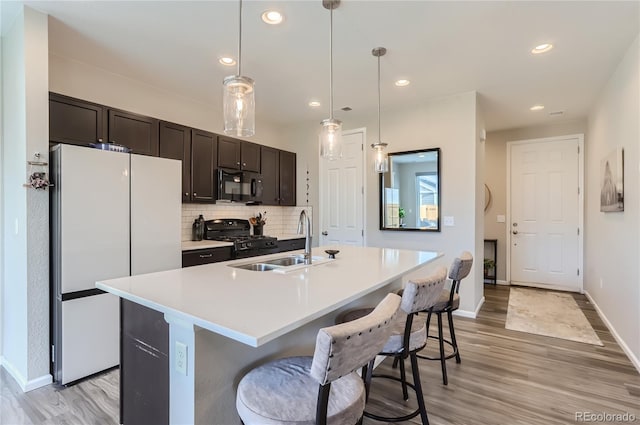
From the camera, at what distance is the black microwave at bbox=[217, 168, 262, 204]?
4.15m

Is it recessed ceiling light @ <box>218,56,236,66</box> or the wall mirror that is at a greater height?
recessed ceiling light @ <box>218,56,236,66</box>

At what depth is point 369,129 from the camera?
4656 mm

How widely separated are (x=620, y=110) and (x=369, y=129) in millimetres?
2660

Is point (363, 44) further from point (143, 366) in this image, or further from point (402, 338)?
point (143, 366)

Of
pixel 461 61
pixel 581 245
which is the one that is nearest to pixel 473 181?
pixel 461 61

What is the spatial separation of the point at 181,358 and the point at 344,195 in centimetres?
375

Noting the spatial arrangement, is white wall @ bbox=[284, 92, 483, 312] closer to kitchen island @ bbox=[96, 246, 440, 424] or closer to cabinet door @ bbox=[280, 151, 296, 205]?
cabinet door @ bbox=[280, 151, 296, 205]

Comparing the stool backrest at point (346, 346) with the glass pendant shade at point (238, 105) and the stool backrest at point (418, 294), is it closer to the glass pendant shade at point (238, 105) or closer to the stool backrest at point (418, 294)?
the stool backrest at point (418, 294)

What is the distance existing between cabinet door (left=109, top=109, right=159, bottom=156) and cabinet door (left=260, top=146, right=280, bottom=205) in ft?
5.29

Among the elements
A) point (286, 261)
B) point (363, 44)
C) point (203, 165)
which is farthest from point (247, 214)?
point (363, 44)

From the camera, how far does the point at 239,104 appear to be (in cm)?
189

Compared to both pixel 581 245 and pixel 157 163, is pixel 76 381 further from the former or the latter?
pixel 581 245

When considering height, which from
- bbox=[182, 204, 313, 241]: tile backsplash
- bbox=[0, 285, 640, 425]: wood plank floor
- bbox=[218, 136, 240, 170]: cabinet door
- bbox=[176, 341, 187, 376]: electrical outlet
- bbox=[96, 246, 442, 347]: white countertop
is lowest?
bbox=[0, 285, 640, 425]: wood plank floor

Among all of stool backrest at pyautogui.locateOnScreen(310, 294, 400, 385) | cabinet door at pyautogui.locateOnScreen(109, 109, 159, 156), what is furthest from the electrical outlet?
cabinet door at pyautogui.locateOnScreen(109, 109, 159, 156)
